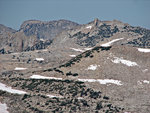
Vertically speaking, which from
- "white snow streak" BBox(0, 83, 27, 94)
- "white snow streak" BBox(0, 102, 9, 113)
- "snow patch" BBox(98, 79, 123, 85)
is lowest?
"white snow streak" BBox(0, 102, 9, 113)

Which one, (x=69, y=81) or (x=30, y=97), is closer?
(x=30, y=97)

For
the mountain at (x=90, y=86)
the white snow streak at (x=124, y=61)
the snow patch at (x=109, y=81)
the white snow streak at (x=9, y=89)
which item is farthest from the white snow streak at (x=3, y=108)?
the white snow streak at (x=124, y=61)

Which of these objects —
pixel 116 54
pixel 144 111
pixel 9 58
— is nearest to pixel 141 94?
pixel 144 111

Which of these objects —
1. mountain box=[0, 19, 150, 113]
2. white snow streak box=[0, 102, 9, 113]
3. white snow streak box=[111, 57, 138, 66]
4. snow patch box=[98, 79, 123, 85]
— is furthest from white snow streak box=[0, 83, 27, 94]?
white snow streak box=[111, 57, 138, 66]

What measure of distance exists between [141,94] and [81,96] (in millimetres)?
15148

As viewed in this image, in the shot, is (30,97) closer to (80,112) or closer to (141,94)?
(80,112)

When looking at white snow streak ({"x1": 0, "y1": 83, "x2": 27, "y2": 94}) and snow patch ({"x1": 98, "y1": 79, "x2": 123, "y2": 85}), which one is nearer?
white snow streak ({"x1": 0, "y1": 83, "x2": 27, "y2": 94})

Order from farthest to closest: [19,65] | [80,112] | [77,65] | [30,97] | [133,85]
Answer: [19,65] → [77,65] → [133,85] → [30,97] → [80,112]

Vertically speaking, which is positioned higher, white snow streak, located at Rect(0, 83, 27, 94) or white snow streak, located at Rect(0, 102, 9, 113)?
white snow streak, located at Rect(0, 83, 27, 94)

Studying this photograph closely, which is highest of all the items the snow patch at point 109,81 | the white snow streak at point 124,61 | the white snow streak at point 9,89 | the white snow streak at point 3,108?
the white snow streak at point 124,61

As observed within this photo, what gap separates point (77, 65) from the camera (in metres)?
88.7

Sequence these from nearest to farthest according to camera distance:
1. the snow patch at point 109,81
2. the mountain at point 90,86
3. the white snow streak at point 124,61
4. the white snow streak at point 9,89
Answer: the mountain at point 90,86
the white snow streak at point 9,89
the snow patch at point 109,81
the white snow streak at point 124,61

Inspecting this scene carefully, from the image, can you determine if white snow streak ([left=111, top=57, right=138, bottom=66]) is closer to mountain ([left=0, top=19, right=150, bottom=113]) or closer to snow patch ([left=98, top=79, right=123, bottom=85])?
mountain ([left=0, top=19, right=150, bottom=113])

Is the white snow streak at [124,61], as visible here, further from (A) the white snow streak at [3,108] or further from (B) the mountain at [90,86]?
(A) the white snow streak at [3,108]
